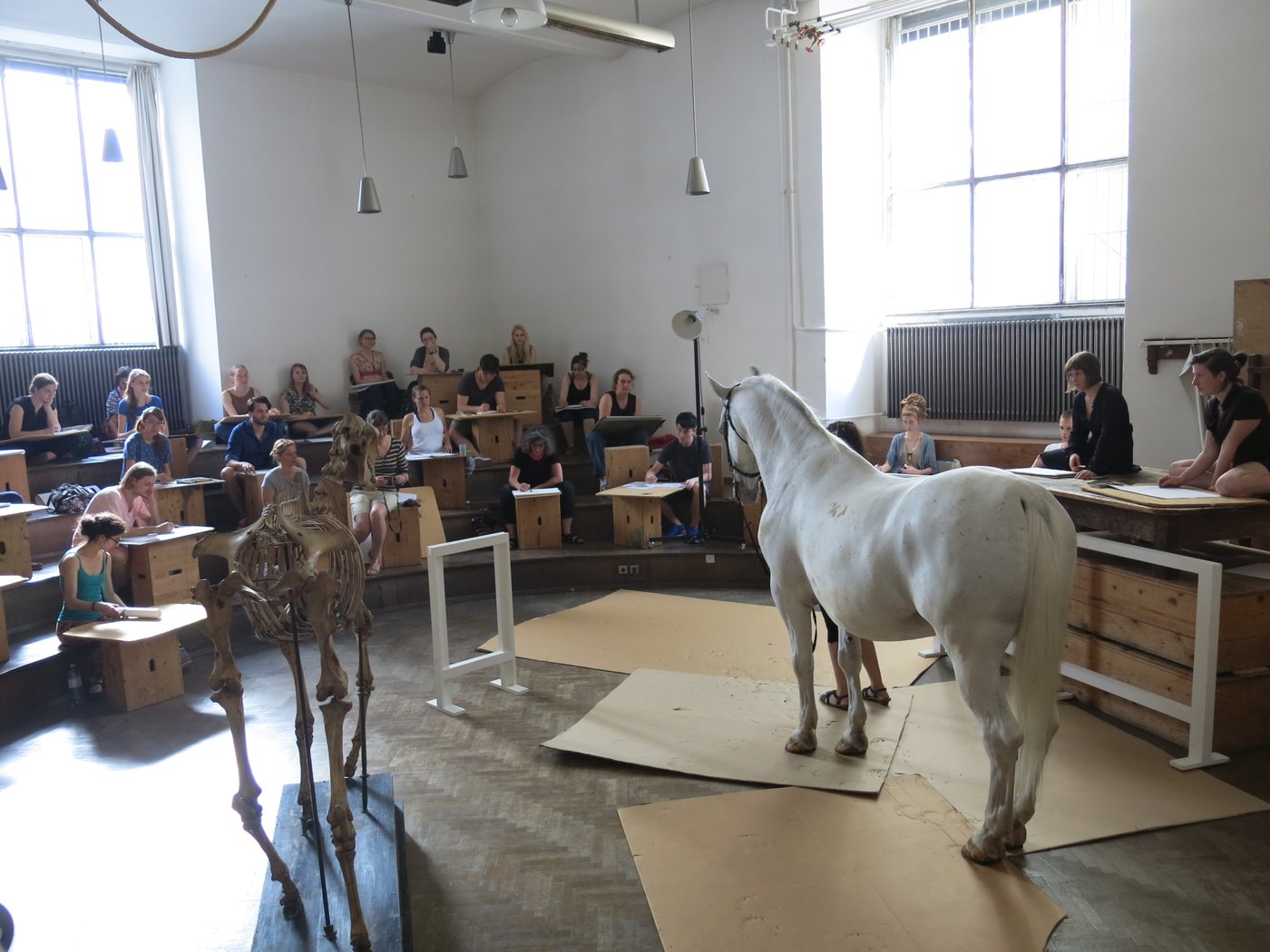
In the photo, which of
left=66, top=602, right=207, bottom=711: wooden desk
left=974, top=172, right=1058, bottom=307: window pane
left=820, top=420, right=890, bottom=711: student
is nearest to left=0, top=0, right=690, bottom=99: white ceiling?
left=974, top=172, right=1058, bottom=307: window pane

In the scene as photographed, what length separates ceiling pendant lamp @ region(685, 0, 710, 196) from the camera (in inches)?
352

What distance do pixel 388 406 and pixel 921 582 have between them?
8.81 m

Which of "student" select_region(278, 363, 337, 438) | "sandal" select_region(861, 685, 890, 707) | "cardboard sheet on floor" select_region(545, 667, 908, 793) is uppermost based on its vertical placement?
"student" select_region(278, 363, 337, 438)

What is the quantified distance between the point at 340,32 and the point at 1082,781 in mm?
9760

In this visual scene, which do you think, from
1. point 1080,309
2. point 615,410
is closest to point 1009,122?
point 1080,309

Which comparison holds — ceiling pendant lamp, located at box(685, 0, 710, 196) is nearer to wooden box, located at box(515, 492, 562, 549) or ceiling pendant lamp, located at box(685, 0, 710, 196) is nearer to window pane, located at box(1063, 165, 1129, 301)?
wooden box, located at box(515, 492, 562, 549)

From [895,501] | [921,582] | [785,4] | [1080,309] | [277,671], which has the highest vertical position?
[785,4]

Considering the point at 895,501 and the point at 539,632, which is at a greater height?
the point at 895,501

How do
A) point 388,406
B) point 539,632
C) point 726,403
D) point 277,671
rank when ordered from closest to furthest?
point 726,403, point 277,671, point 539,632, point 388,406

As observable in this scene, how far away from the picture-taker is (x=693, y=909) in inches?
132

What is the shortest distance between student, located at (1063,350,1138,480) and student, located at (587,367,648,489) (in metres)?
4.73

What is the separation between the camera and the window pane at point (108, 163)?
33.5 feet

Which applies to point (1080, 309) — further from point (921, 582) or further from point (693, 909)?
point (693, 909)

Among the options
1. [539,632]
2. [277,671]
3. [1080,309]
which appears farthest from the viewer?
[1080,309]
